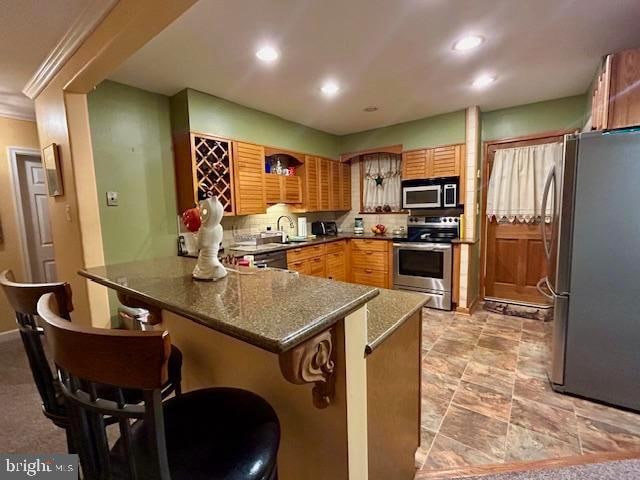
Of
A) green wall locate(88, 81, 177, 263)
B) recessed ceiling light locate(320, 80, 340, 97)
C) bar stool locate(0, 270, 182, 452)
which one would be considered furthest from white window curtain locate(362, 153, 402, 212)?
bar stool locate(0, 270, 182, 452)

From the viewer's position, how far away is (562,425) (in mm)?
1882

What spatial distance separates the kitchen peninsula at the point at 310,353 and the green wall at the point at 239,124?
197 cm

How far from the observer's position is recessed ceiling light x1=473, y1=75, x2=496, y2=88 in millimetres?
2822

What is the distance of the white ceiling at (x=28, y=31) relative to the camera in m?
1.68

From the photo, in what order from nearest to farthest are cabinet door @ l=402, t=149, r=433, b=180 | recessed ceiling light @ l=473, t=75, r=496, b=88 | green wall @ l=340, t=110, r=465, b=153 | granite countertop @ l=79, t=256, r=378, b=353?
granite countertop @ l=79, t=256, r=378, b=353
recessed ceiling light @ l=473, t=75, r=496, b=88
green wall @ l=340, t=110, r=465, b=153
cabinet door @ l=402, t=149, r=433, b=180

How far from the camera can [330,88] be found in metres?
3.00

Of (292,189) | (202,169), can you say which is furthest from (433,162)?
(202,169)

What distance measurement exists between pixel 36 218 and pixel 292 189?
115 inches

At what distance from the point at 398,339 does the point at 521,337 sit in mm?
2537

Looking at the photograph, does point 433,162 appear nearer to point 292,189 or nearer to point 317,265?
point 292,189

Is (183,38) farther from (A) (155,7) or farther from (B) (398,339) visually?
(B) (398,339)

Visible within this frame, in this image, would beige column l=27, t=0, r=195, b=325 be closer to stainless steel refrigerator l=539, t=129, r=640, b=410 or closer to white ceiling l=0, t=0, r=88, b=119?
white ceiling l=0, t=0, r=88, b=119

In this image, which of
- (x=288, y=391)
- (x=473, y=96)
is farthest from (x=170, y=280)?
(x=473, y=96)

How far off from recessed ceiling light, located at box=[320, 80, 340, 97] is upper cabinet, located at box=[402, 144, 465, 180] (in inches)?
61.0
